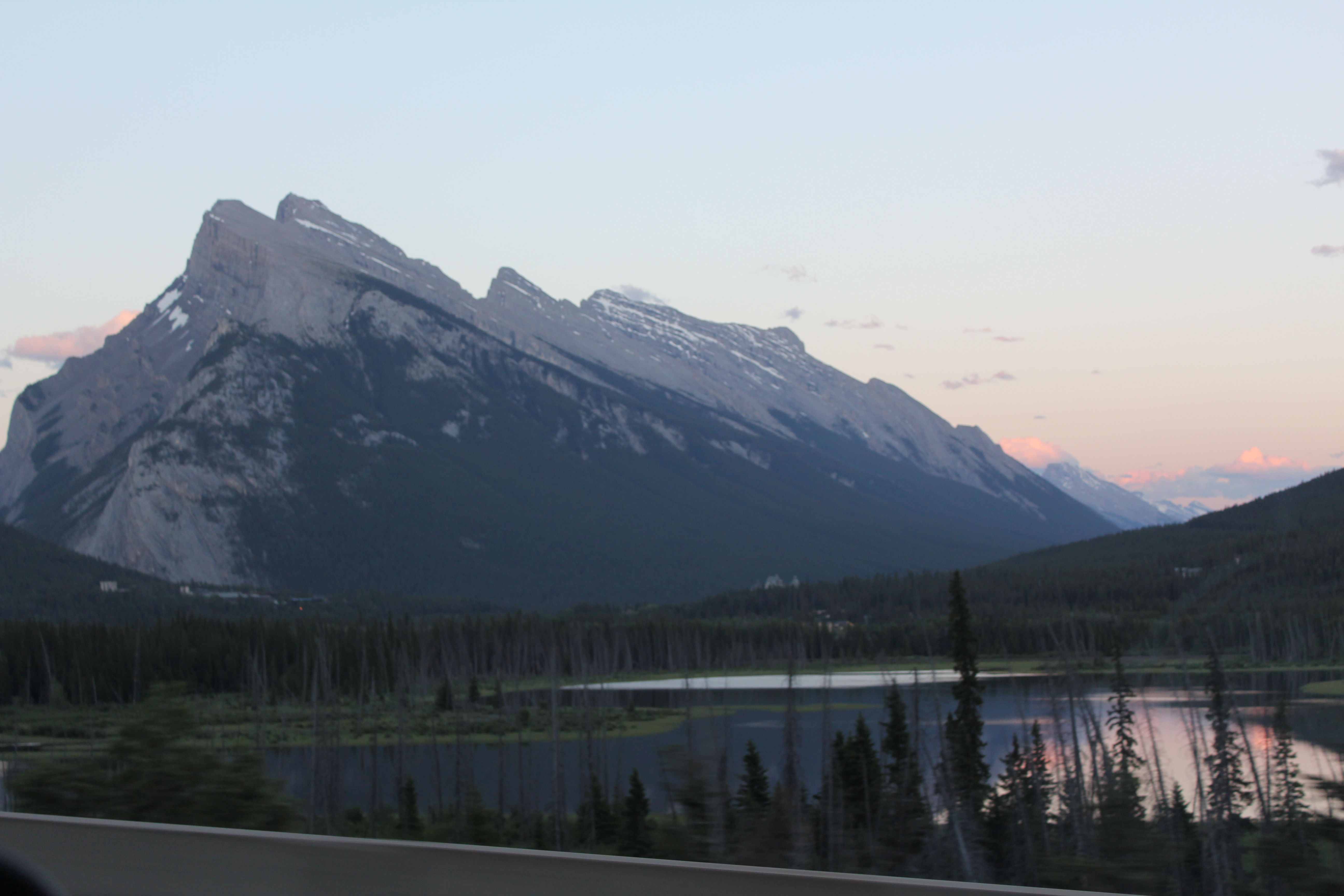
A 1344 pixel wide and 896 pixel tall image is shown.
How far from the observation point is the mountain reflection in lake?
25.4 meters

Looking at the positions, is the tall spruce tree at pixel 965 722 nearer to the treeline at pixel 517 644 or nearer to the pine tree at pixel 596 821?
the treeline at pixel 517 644

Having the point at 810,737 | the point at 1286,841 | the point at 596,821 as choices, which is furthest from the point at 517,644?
the point at 1286,841

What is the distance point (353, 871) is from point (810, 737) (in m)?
52.0

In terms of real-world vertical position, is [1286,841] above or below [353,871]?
below

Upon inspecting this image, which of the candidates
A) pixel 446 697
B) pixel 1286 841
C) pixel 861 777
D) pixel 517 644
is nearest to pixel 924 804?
pixel 861 777

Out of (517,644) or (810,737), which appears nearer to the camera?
(810,737)

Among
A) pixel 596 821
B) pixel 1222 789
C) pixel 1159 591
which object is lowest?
pixel 596 821

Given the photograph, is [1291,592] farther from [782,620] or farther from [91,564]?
[91,564]

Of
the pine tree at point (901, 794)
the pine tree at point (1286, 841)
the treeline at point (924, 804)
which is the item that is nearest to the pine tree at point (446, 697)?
the treeline at point (924, 804)

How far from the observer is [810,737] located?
186 feet

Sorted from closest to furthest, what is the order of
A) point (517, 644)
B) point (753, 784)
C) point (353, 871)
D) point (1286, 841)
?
1. point (353, 871)
2. point (1286, 841)
3. point (753, 784)
4. point (517, 644)

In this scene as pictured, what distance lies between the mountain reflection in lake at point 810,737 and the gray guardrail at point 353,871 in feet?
15.4

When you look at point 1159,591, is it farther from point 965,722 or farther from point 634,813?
point 634,813

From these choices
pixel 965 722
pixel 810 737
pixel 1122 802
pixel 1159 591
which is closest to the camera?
pixel 1122 802
